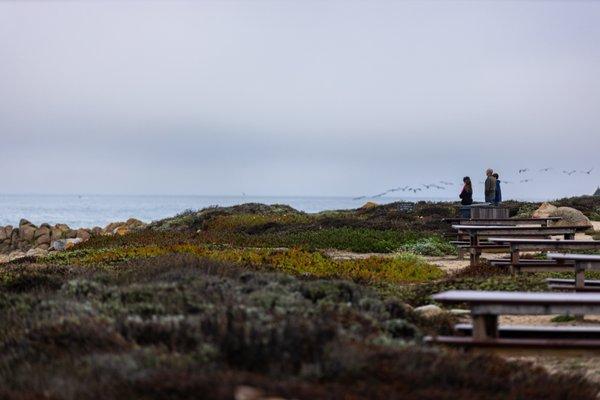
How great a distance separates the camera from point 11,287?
10.4 metres

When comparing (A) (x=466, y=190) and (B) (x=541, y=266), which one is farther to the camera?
(A) (x=466, y=190)

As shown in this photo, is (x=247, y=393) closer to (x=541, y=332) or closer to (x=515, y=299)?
(x=515, y=299)

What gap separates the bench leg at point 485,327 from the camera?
716 centimetres

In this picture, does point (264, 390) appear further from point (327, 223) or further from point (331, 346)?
point (327, 223)

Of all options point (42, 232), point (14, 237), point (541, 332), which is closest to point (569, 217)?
point (541, 332)

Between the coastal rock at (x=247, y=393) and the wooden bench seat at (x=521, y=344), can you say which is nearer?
the coastal rock at (x=247, y=393)

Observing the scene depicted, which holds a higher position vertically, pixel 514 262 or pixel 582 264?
pixel 582 264

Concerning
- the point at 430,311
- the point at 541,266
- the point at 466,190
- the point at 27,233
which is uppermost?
the point at 466,190

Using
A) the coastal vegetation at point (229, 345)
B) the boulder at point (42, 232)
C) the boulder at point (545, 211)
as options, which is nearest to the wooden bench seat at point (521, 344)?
the coastal vegetation at point (229, 345)

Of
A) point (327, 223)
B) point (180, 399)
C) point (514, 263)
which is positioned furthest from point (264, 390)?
point (327, 223)

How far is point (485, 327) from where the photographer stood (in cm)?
721

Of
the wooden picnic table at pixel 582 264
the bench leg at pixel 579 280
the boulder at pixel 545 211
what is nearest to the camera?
the wooden picnic table at pixel 582 264

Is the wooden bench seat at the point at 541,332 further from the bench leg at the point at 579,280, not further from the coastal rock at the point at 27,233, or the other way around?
the coastal rock at the point at 27,233

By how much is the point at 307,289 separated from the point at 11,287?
4.01 metres
